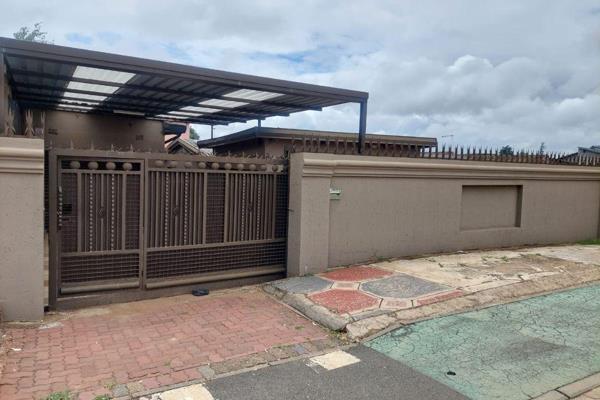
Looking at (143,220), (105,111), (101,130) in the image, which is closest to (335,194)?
(143,220)

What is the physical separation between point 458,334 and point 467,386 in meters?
1.02

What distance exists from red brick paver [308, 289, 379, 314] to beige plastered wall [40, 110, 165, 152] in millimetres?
7545

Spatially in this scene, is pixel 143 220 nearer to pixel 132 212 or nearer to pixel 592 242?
pixel 132 212

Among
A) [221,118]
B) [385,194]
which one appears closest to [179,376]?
[385,194]

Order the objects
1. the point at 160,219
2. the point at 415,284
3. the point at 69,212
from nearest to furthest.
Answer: the point at 69,212 < the point at 160,219 < the point at 415,284

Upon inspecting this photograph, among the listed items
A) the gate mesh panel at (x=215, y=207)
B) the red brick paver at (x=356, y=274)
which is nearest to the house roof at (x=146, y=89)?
the gate mesh panel at (x=215, y=207)

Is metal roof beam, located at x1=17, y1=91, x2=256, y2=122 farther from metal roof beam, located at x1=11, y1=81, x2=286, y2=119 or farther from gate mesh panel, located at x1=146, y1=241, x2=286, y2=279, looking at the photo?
gate mesh panel, located at x1=146, y1=241, x2=286, y2=279

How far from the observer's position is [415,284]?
19.8ft

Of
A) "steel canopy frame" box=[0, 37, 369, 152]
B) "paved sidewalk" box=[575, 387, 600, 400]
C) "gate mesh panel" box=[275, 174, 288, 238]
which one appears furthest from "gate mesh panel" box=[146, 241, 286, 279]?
"paved sidewalk" box=[575, 387, 600, 400]

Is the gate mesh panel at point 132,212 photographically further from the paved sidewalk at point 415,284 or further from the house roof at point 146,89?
the paved sidewalk at point 415,284

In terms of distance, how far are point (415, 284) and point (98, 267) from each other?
4004 mm

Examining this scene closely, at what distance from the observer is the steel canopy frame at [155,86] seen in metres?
5.14

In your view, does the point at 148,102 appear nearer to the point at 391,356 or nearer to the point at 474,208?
the point at 474,208

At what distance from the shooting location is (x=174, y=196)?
5938 mm
